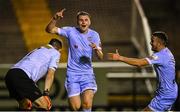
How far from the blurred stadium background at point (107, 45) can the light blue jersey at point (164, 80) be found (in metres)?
2.11

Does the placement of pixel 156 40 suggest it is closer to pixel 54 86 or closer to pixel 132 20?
pixel 54 86

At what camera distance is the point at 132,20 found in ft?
37.7

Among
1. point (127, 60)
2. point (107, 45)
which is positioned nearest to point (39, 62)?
point (127, 60)

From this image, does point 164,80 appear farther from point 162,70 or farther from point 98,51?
point 98,51

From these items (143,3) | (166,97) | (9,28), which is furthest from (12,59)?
(166,97)

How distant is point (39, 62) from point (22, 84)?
355 mm

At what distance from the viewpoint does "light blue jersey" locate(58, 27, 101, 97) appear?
7367 millimetres

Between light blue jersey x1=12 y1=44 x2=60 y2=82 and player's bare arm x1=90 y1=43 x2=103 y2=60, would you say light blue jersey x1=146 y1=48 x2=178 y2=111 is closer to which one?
player's bare arm x1=90 y1=43 x2=103 y2=60

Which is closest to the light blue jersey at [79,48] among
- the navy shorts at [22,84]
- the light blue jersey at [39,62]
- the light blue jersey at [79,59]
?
the light blue jersey at [79,59]

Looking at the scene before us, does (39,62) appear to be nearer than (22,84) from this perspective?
No

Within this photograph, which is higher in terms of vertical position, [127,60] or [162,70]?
[127,60]

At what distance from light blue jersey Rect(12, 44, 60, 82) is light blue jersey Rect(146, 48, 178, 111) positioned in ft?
3.87

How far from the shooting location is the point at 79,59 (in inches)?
292

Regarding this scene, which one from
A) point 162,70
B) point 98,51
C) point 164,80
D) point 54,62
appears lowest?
point 164,80
